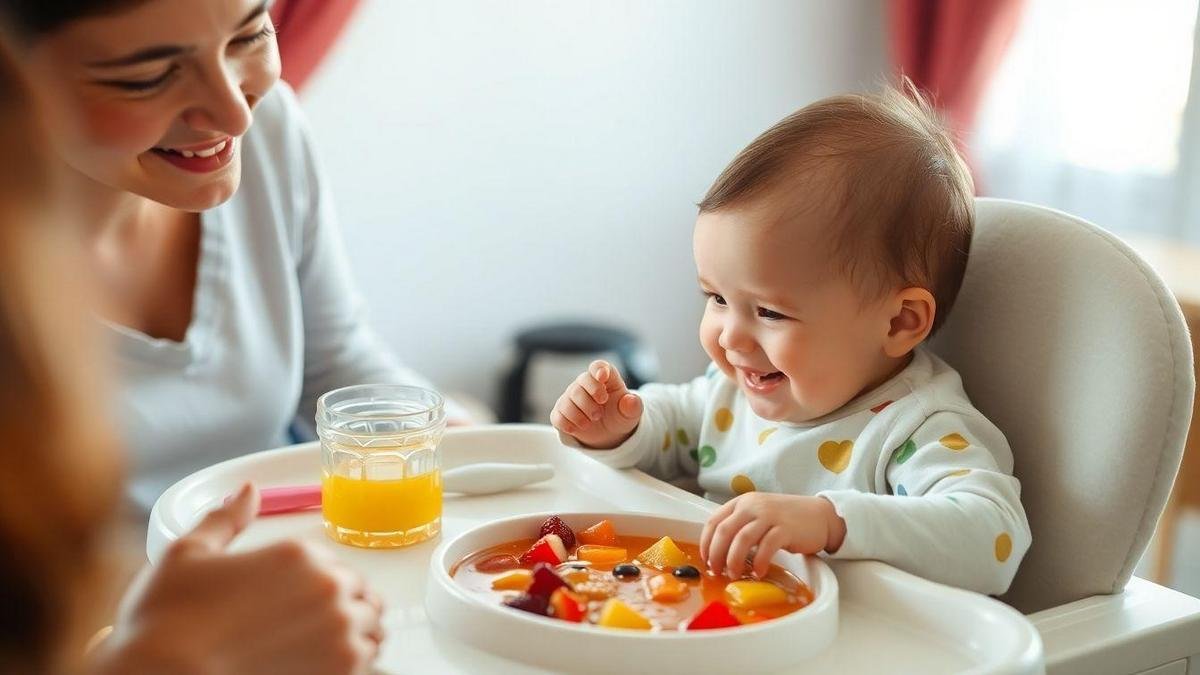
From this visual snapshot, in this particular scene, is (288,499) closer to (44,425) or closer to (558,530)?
(558,530)

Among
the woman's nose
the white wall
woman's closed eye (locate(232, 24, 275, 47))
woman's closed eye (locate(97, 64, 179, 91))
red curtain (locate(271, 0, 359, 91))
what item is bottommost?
the white wall

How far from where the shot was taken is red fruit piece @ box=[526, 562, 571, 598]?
97cm

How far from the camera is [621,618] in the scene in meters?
0.94

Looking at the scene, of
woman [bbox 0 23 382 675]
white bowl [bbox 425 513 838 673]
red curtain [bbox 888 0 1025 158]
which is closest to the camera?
woman [bbox 0 23 382 675]

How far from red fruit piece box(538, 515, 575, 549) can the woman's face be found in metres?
0.51

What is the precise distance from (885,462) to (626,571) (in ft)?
0.97

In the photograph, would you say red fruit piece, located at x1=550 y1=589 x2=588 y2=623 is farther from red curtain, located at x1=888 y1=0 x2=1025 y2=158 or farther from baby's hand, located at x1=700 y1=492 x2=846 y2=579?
red curtain, located at x1=888 y1=0 x2=1025 y2=158

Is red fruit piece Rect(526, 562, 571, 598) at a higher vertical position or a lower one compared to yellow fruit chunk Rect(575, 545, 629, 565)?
higher

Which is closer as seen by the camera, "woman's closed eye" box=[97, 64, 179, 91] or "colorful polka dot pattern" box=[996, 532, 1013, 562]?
"colorful polka dot pattern" box=[996, 532, 1013, 562]

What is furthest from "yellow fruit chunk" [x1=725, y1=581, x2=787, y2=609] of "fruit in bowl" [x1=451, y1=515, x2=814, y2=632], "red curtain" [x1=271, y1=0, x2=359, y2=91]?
"red curtain" [x1=271, y1=0, x2=359, y2=91]

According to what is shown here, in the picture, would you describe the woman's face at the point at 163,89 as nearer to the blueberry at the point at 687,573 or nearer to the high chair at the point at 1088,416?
the blueberry at the point at 687,573

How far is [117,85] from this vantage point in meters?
1.24

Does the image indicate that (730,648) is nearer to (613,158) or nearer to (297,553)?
(297,553)

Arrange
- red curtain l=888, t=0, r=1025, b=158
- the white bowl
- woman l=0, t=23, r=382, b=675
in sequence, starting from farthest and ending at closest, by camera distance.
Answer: red curtain l=888, t=0, r=1025, b=158, the white bowl, woman l=0, t=23, r=382, b=675
